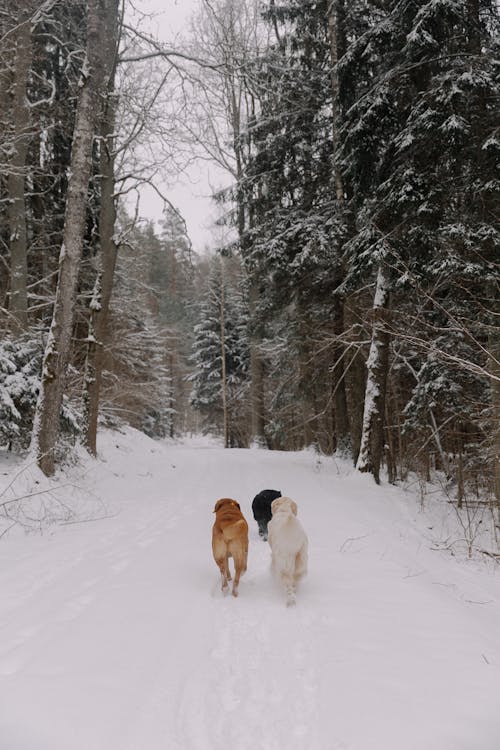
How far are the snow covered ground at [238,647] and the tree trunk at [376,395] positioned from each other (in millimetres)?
4673

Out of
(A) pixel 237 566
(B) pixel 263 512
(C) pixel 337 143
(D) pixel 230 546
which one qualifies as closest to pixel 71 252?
(B) pixel 263 512

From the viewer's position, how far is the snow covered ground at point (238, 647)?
190 centimetres

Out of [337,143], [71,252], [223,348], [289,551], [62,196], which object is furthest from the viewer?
[223,348]

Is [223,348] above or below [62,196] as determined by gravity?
below

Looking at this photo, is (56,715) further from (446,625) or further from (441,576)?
(441,576)

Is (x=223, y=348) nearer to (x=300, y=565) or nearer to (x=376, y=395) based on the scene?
(x=376, y=395)

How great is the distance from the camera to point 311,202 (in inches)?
528

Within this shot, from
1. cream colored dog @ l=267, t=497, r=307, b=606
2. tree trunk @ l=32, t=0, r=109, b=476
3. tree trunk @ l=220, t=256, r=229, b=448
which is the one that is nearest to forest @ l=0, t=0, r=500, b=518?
tree trunk @ l=32, t=0, r=109, b=476

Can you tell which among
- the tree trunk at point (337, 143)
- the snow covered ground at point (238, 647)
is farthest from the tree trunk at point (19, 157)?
the tree trunk at point (337, 143)

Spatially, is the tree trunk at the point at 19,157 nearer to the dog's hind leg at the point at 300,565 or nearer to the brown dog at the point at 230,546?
the brown dog at the point at 230,546

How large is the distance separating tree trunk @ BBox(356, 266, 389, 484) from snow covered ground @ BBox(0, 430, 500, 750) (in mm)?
4673

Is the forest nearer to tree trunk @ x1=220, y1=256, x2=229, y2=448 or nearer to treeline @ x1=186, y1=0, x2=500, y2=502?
treeline @ x1=186, y1=0, x2=500, y2=502

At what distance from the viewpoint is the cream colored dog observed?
346cm

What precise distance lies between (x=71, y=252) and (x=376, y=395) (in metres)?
7.30
